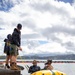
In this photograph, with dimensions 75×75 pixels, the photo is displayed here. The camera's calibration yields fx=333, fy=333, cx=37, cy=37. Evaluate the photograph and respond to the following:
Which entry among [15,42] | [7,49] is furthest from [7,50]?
[15,42]

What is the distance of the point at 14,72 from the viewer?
637 inches

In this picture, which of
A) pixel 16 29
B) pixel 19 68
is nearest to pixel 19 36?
pixel 16 29

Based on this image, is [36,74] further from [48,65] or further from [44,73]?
[48,65]

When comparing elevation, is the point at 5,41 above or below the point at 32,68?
above

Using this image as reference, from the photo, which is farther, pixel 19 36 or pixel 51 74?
pixel 19 36

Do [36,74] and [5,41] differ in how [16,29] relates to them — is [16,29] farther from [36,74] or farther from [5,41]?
[36,74]

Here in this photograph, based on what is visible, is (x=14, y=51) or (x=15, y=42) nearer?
(x=14, y=51)

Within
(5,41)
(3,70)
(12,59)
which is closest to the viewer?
(3,70)

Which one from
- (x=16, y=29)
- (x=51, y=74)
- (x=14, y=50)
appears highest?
(x=16, y=29)

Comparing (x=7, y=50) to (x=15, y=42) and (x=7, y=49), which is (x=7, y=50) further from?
(x=15, y=42)

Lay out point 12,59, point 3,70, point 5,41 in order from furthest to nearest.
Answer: point 5,41 → point 12,59 → point 3,70

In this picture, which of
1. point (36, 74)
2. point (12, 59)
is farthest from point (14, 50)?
point (36, 74)

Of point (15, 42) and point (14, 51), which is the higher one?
point (15, 42)

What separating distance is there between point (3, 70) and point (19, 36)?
271cm
